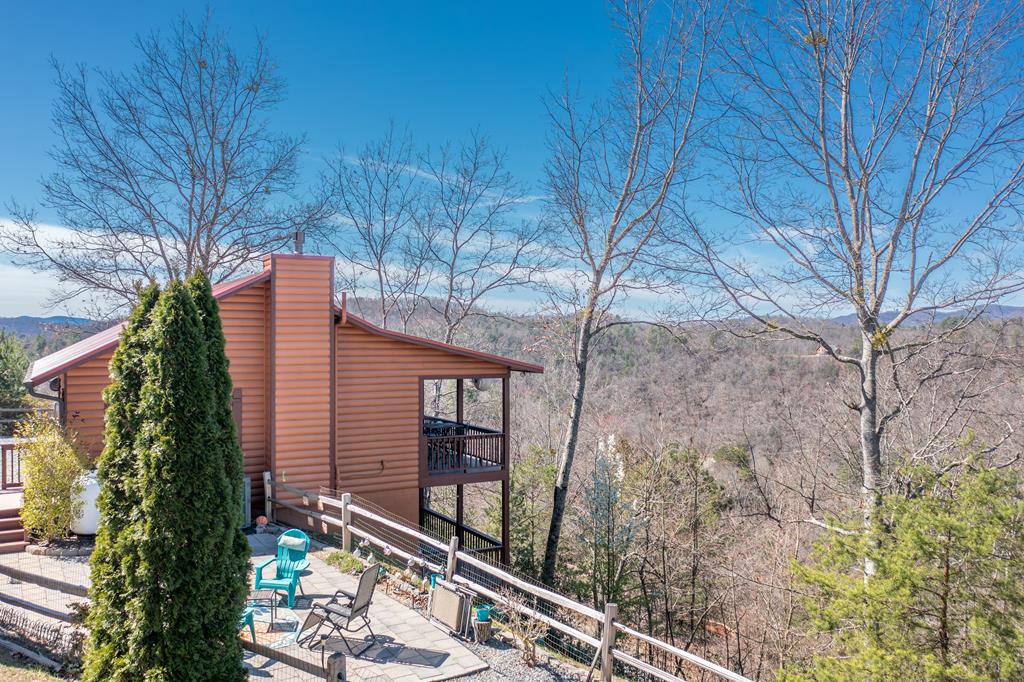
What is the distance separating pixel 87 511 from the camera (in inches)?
380

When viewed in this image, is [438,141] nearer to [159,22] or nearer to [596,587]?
[159,22]

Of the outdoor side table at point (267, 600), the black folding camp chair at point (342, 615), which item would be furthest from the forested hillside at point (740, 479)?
the outdoor side table at point (267, 600)

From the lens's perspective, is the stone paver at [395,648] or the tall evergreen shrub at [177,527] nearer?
the tall evergreen shrub at [177,527]

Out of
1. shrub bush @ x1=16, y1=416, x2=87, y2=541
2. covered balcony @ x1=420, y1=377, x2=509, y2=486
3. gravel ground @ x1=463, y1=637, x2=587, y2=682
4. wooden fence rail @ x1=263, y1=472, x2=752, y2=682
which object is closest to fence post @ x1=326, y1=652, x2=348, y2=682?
gravel ground @ x1=463, y1=637, x2=587, y2=682

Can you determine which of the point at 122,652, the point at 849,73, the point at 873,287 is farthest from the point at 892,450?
the point at 122,652

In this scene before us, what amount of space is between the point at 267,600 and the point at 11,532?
15.2ft

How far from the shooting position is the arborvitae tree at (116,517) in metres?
5.34

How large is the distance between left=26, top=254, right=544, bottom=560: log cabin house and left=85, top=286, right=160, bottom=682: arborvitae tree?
553 cm

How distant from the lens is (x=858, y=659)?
4.88 meters

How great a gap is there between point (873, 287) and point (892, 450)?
6.81 meters

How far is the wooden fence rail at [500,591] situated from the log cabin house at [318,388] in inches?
20.1

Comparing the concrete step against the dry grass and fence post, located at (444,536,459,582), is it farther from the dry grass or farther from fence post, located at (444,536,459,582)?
fence post, located at (444,536,459,582)

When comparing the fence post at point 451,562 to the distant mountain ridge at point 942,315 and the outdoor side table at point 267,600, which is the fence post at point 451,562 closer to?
the outdoor side table at point 267,600

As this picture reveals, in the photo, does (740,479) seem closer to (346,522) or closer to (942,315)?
(942,315)
